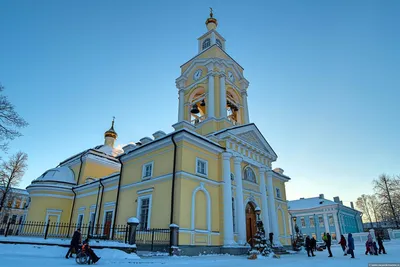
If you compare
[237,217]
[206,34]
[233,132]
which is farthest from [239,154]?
[206,34]

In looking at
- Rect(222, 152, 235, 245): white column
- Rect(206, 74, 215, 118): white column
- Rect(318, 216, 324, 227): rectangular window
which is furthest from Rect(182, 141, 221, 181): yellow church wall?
Rect(318, 216, 324, 227): rectangular window

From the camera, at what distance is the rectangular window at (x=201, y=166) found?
1573 centimetres

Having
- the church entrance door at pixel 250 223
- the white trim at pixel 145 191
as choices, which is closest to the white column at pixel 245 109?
the church entrance door at pixel 250 223

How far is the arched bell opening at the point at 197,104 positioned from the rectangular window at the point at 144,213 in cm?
825

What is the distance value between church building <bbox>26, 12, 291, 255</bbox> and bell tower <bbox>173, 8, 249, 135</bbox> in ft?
0.28

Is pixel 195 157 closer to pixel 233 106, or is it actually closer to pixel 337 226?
pixel 233 106

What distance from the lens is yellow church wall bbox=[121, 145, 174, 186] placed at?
50.7 feet

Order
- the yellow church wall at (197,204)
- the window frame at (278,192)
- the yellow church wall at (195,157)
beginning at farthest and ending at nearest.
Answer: the window frame at (278,192)
the yellow church wall at (195,157)
the yellow church wall at (197,204)

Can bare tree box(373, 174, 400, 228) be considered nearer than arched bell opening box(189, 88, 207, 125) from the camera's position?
No

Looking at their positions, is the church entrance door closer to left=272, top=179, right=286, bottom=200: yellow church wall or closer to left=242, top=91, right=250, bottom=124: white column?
left=272, top=179, right=286, bottom=200: yellow church wall

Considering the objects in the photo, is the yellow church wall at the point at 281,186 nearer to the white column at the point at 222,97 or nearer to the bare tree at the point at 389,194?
the white column at the point at 222,97

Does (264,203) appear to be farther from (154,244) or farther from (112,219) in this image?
(112,219)

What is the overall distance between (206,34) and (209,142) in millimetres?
13331

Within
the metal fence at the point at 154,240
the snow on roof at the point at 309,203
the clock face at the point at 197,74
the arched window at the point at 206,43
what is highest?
the arched window at the point at 206,43
